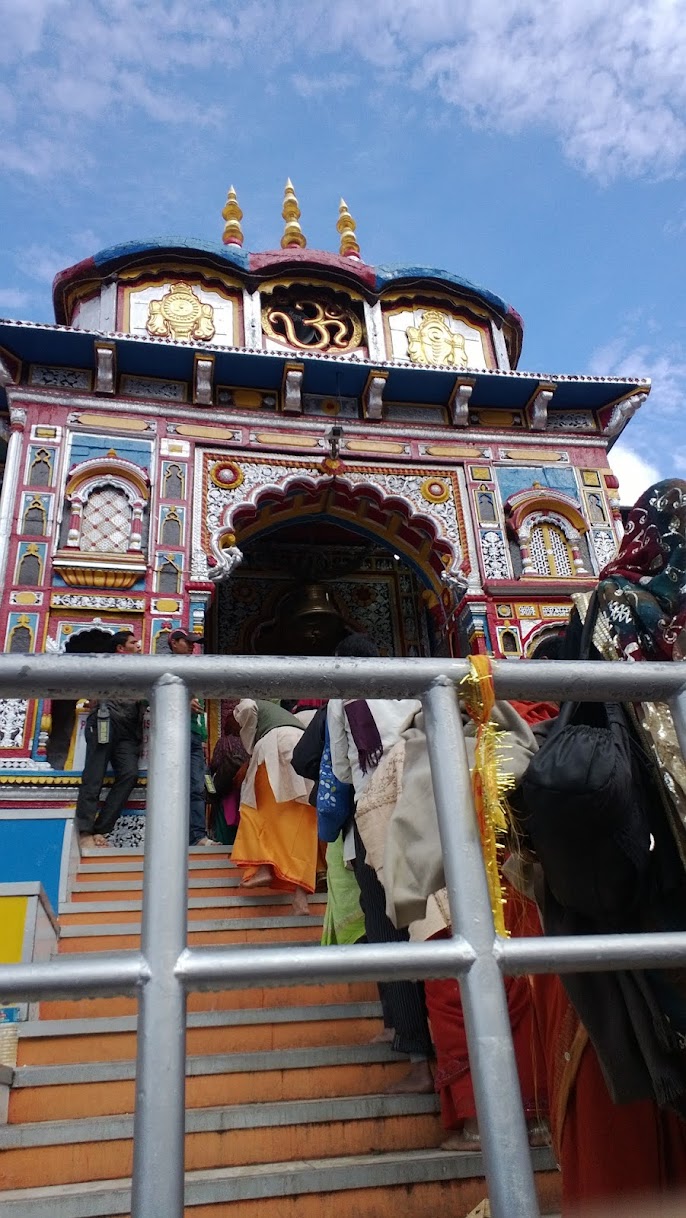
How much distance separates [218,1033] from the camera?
3752 mm

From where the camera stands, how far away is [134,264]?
9.89m

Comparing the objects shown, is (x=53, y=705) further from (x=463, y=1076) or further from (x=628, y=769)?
(x=628, y=769)

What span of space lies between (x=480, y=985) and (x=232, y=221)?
12085 millimetres

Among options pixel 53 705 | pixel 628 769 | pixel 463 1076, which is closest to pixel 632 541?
pixel 628 769

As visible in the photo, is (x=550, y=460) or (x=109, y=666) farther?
(x=550, y=460)

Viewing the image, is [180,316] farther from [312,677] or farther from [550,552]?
[312,677]

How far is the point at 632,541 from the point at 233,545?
22.6 feet

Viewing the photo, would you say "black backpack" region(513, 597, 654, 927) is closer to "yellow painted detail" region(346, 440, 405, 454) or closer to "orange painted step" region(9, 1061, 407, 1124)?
"orange painted step" region(9, 1061, 407, 1124)

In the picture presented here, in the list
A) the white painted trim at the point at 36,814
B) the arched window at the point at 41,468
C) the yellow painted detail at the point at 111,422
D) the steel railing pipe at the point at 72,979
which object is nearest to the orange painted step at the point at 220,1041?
the steel railing pipe at the point at 72,979

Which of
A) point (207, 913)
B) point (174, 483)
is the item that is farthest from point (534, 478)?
point (207, 913)

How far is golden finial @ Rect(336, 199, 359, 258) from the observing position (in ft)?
38.9

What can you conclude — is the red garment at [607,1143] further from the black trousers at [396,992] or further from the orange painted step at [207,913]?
the orange painted step at [207,913]

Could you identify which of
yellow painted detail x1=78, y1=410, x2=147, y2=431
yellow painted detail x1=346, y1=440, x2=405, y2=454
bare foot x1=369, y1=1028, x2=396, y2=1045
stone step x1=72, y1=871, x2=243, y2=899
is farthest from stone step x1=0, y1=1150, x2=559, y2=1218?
yellow painted detail x1=346, y1=440, x2=405, y2=454

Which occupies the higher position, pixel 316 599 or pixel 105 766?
pixel 316 599
